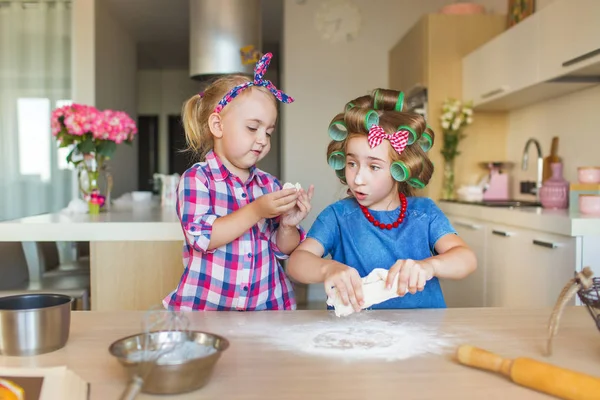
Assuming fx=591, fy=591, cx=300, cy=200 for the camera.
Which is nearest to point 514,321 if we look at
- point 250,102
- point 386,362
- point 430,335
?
point 430,335

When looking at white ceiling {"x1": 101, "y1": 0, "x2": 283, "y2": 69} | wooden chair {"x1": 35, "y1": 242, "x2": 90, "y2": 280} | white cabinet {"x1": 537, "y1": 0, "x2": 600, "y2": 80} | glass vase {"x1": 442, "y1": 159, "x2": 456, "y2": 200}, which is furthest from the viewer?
white ceiling {"x1": 101, "y1": 0, "x2": 283, "y2": 69}

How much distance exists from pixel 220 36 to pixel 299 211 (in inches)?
112

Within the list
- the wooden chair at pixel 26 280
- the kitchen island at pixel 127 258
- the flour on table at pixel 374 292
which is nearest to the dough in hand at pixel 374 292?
the flour on table at pixel 374 292

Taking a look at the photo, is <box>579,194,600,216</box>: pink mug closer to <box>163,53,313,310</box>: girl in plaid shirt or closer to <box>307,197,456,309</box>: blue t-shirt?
<box>307,197,456,309</box>: blue t-shirt

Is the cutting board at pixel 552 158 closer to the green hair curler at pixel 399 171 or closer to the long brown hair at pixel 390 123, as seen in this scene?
the long brown hair at pixel 390 123

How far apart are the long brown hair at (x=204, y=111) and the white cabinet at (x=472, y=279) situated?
1.92 meters

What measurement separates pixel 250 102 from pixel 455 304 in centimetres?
243

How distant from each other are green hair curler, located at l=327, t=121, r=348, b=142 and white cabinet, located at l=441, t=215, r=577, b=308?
3.71ft

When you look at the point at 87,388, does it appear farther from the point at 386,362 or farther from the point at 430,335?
the point at 430,335

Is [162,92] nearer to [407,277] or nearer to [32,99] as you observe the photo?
[32,99]

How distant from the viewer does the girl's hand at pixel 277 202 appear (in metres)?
1.19

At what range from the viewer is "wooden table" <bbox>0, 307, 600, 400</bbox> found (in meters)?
0.65

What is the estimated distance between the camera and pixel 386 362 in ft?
2.48

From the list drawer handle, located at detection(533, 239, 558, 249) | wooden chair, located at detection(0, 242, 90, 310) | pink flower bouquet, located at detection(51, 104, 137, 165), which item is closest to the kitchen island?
wooden chair, located at detection(0, 242, 90, 310)
